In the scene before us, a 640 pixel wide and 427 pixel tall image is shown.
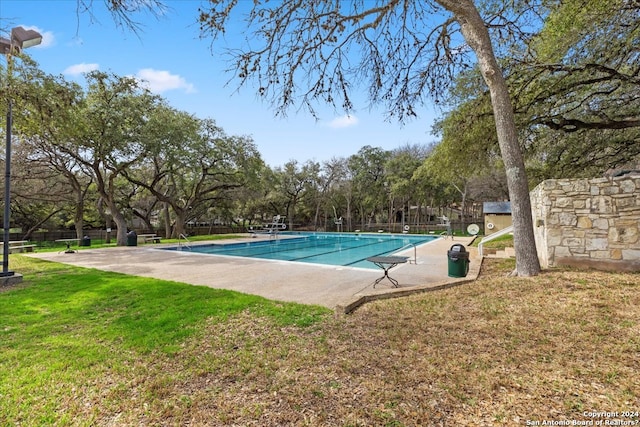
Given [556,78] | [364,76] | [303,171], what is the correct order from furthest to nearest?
[303,171], [556,78], [364,76]

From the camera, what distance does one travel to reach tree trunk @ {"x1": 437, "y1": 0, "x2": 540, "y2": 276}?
178 inches

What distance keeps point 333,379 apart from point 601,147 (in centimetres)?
1052

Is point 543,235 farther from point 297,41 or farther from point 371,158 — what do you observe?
point 371,158

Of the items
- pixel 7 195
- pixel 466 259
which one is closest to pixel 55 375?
pixel 7 195

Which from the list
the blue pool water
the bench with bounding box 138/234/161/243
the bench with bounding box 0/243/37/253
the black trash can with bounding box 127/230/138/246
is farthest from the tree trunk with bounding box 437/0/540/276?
the bench with bounding box 138/234/161/243

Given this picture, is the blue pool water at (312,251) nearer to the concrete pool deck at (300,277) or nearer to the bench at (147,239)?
the concrete pool deck at (300,277)

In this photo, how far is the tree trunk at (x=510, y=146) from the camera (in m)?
4.52

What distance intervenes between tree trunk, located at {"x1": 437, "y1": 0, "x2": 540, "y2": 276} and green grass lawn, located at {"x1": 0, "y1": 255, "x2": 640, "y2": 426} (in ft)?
1.74

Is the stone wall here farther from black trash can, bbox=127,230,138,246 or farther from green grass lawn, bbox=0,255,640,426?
black trash can, bbox=127,230,138,246

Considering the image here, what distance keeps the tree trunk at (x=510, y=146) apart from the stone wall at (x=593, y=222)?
88 centimetres

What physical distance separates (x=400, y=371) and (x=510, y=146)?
394 centimetres

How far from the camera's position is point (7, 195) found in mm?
5320

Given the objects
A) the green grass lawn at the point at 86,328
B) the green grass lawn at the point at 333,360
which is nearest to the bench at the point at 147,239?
the green grass lawn at the point at 86,328

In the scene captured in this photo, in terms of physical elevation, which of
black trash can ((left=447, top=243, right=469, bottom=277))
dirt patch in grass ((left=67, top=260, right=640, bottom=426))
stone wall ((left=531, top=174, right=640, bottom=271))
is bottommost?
dirt patch in grass ((left=67, top=260, right=640, bottom=426))
